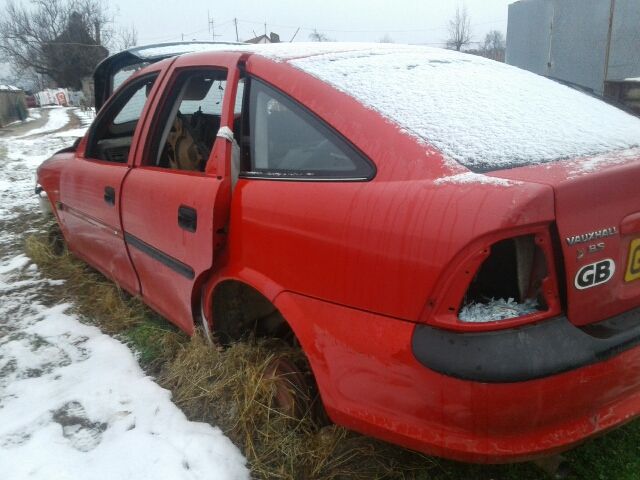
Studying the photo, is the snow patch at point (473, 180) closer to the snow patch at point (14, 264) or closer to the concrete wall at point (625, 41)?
the snow patch at point (14, 264)

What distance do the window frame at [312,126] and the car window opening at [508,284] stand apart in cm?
43

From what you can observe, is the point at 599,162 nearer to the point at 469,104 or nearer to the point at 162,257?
the point at 469,104

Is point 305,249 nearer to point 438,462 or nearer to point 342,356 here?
point 342,356

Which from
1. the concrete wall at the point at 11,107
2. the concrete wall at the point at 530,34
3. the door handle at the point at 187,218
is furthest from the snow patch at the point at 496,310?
the concrete wall at the point at 11,107

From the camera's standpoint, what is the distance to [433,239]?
1.38 meters

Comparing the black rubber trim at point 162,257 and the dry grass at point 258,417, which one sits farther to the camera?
the black rubber trim at point 162,257

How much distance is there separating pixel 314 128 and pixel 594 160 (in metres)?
0.89

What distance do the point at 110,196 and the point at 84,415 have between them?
4.08 feet

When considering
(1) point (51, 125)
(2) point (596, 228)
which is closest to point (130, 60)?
(2) point (596, 228)

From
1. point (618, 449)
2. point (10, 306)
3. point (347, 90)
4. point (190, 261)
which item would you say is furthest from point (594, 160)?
point (10, 306)

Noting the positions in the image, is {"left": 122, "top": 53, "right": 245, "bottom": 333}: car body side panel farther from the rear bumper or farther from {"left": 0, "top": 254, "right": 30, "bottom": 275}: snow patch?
{"left": 0, "top": 254, "right": 30, "bottom": 275}: snow patch

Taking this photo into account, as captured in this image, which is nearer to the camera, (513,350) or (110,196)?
(513,350)

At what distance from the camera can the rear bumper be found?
54.1 inches

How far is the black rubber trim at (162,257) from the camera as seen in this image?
234 cm
